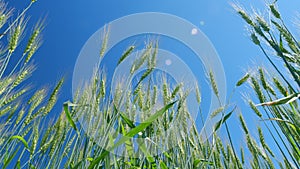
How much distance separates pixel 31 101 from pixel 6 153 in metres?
0.28

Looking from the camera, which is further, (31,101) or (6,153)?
(31,101)

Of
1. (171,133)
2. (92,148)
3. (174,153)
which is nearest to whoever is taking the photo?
(92,148)

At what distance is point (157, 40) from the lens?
1.71 m

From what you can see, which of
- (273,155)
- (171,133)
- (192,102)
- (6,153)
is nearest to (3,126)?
(6,153)

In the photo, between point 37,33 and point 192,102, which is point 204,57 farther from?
point 37,33

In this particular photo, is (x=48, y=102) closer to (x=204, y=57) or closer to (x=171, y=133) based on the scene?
(x=171, y=133)

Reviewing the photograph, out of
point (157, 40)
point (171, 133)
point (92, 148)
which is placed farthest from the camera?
point (157, 40)

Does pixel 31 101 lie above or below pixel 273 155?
above

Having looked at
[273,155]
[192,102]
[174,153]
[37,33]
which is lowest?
[273,155]

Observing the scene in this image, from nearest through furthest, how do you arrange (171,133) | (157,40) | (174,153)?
(171,133) → (174,153) → (157,40)

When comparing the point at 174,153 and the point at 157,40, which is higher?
the point at 157,40

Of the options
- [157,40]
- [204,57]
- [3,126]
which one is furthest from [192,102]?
[3,126]

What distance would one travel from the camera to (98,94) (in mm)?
1435

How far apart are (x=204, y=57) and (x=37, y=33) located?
79 cm
